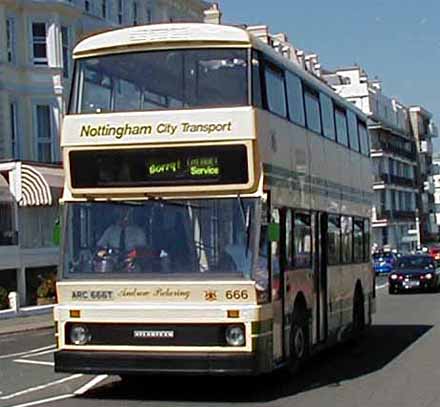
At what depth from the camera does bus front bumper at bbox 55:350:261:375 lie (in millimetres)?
11734

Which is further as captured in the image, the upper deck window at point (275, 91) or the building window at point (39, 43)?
the building window at point (39, 43)

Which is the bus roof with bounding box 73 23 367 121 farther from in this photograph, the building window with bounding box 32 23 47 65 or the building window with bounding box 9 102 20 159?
the building window with bounding box 32 23 47 65

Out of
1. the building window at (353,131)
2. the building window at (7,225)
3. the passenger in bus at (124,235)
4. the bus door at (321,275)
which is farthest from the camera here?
the building window at (7,225)

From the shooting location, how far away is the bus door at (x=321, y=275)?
1564 cm

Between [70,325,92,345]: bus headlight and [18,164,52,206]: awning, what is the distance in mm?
22927

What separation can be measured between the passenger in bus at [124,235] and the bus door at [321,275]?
386cm

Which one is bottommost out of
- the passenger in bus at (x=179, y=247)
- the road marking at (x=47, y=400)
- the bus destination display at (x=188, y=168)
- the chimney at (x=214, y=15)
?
the road marking at (x=47, y=400)

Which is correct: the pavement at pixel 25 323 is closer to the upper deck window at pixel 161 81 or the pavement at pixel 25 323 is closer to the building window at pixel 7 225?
the building window at pixel 7 225

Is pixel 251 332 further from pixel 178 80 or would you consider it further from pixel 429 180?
pixel 429 180

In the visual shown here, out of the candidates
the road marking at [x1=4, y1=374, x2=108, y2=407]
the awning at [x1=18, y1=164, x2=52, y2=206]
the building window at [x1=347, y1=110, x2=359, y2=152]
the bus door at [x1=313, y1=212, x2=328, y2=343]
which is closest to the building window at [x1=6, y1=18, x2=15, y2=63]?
the awning at [x1=18, y1=164, x2=52, y2=206]

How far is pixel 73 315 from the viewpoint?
12.4m

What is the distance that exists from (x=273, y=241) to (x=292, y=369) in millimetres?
2211

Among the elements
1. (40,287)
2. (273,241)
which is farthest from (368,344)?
(40,287)

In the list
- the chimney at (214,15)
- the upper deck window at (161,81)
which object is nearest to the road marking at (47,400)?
the upper deck window at (161,81)
